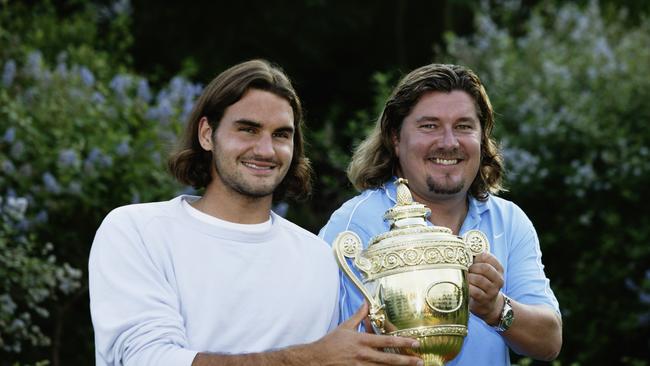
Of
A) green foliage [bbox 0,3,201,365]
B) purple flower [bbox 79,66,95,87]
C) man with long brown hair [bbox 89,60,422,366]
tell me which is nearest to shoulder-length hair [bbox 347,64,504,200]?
man with long brown hair [bbox 89,60,422,366]

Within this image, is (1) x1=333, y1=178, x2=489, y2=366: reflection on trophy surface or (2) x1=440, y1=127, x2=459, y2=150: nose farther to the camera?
(2) x1=440, y1=127, x2=459, y2=150: nose

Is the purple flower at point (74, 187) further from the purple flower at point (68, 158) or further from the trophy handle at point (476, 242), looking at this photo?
the trophy handle at point (476, 242)

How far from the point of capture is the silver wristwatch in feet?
13.9

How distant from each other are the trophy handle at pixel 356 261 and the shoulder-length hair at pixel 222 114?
1.80ft

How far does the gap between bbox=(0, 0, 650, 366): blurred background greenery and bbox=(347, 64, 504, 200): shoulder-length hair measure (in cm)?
109

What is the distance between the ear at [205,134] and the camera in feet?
14.0

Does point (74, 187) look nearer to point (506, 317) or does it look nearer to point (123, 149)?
point (123, 149)

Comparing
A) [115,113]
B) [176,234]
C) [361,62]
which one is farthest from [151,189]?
[361,62]

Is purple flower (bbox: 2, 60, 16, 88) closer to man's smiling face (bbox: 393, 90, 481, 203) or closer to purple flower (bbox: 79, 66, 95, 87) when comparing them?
purple flower (bbox: 79, 66, 95, 87)

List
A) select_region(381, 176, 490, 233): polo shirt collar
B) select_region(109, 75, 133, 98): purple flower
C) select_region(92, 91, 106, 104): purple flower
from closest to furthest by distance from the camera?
1. select_region(381, 176, 490, 233): polo shirt collar
2. select_region(92, 91, 106, 104): purple flower
3. select_region(109, 75, 133, 98): purple flower

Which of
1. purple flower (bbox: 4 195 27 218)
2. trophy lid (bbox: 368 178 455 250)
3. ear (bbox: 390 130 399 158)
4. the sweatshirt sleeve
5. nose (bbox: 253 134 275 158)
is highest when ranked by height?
ear (bbox: 390 130 399 158)

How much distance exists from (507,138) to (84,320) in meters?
3.58

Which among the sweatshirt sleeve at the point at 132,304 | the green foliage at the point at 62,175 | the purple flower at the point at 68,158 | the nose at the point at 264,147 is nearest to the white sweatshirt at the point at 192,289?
the sweatshirt sleeve at the point at 132,304

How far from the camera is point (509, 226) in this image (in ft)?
15.5
